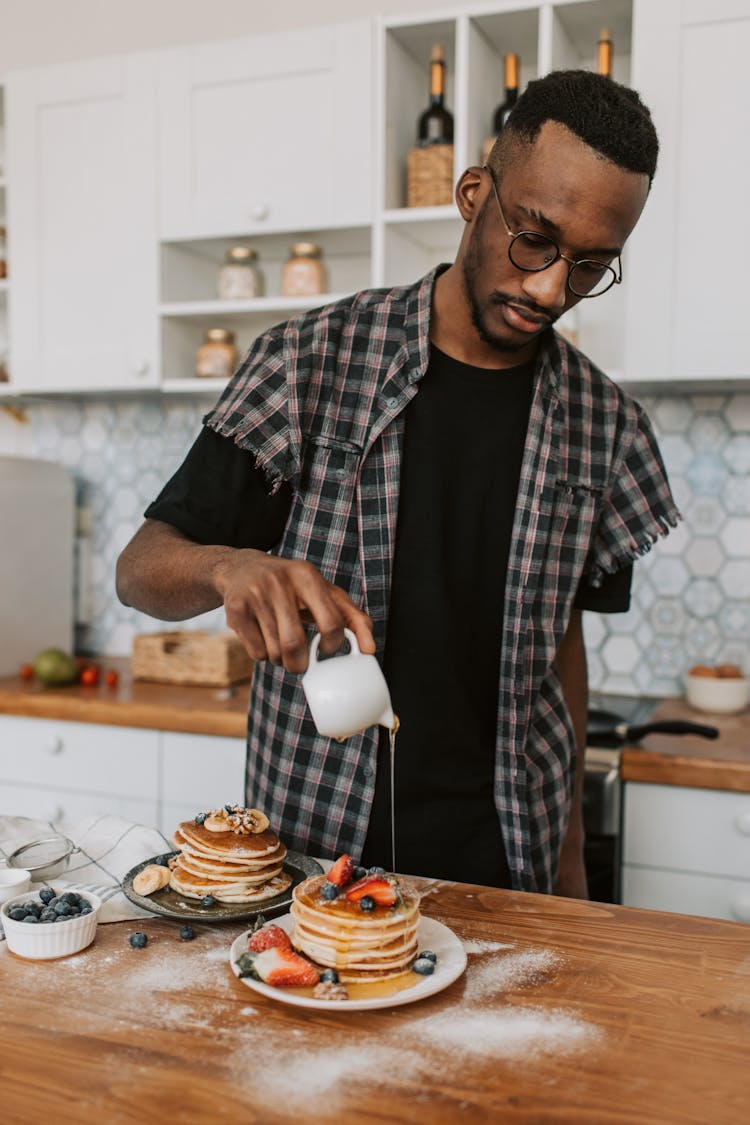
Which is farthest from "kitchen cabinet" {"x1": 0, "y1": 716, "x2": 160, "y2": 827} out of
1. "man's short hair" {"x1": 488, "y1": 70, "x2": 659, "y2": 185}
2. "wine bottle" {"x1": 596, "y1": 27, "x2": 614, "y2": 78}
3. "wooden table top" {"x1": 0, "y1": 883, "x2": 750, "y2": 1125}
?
"wine bottle" {"x1": 596, "y1": 27, "x2": 614, "y2": 78}

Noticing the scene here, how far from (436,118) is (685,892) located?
1.80 meters

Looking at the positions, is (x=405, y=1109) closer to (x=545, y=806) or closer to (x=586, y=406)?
(x=545, y=806)

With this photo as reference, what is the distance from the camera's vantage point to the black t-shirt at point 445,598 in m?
1.40

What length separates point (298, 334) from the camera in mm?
1425

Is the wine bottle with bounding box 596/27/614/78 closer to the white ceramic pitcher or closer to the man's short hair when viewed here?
the man's short hair

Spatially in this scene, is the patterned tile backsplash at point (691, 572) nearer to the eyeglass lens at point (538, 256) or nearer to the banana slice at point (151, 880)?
the eyeglass lens at point (538, 256)

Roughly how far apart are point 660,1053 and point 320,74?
222 centimetres

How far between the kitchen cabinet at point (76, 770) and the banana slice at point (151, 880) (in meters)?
1.28

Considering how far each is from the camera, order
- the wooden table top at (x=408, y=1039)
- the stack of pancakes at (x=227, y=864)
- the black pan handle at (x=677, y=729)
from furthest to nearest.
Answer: the black pan handle at (x=677, y=729)
the stack of pancakes at (x=227, y=864)
the wooden table top at (x=408, y=1039)

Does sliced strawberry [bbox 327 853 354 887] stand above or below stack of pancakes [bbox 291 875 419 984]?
above

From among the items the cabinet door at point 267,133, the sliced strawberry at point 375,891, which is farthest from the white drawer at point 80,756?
the sliced strawberry at point 375,891

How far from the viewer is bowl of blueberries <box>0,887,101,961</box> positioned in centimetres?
100

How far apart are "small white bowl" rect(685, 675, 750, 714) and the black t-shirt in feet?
3.79

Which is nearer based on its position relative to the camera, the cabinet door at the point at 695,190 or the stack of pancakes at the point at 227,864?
the stack of pancakes at the point at 227,864
